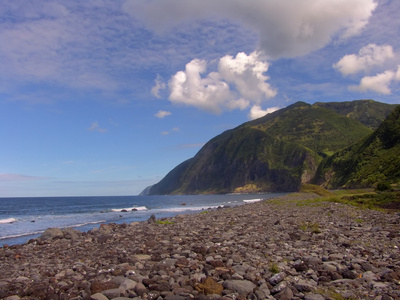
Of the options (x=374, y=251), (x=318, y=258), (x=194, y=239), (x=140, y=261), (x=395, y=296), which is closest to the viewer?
(x=395, y=296)

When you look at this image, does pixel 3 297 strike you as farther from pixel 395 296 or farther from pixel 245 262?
pixel 395 296

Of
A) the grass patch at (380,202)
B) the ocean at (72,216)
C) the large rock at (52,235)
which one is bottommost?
the ocean at (72,216)

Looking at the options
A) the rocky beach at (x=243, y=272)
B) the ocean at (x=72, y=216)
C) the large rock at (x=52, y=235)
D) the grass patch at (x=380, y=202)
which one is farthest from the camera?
the ocean at (x=72, y=216)

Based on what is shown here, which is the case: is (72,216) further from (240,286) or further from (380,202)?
(240,286)

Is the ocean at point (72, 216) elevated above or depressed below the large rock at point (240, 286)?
below

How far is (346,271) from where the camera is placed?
6957mm

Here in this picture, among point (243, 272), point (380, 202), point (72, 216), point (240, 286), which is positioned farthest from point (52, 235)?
point (72, 216)

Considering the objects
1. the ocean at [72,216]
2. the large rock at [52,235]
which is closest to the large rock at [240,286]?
the large rock at [52,235]

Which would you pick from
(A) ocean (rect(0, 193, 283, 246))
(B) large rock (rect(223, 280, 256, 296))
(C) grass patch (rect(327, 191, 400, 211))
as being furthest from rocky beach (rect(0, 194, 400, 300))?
(A) ocean (rect(0, 193, 283, 246))

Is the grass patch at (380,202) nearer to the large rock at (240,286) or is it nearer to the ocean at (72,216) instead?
the large rock at (240,286)

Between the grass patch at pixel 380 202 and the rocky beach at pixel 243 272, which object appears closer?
the rocky beach at pixel 243 272

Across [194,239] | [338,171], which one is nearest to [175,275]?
[194,239]

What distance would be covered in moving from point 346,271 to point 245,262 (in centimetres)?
264

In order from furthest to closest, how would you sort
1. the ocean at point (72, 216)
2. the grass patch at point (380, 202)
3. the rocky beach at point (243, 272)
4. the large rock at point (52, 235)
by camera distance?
1. the ocean at point (72, 216)
2. the grass patch at point (380, 202)
3. the large rock at point (52, 235)
4. the rocky beach at point (243, 272)
